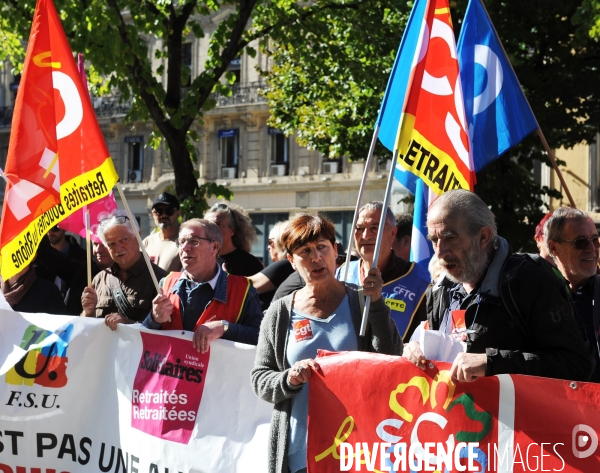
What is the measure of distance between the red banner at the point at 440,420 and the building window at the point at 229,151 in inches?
1232

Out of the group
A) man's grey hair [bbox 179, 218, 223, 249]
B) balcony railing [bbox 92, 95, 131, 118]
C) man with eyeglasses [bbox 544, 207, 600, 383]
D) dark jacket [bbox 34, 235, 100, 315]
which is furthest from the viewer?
balcony railing [bbox 92, 95, 131, 118]

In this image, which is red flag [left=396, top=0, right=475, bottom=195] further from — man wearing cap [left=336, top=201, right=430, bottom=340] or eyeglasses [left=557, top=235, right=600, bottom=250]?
eyeglasses [left=557, top=235, right=600, bottom=250]

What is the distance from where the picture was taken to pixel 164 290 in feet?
17.5

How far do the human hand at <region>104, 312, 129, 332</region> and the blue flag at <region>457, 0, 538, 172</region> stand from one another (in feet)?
7.55

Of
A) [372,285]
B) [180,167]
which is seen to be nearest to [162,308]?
[372,285]

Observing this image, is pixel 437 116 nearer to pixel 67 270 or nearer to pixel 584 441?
pixel 584 441

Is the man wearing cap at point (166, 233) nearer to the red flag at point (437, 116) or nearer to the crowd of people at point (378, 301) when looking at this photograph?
the crowd of people at point (378, 301)

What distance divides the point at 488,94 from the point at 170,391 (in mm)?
2622

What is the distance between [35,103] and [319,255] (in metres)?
2.46

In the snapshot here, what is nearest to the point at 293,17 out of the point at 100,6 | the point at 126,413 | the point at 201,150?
the point at 100,6

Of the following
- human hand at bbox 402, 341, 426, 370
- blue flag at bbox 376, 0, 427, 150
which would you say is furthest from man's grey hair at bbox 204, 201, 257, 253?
human hand at bbox 402, 341, 426, 370

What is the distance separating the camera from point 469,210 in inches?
139

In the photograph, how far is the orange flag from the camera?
17.7 ft

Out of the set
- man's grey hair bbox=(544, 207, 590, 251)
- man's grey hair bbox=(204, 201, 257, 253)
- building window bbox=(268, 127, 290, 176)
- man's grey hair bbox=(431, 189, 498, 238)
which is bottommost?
man's grey hair bbox=(431, 189, 498, 238)
